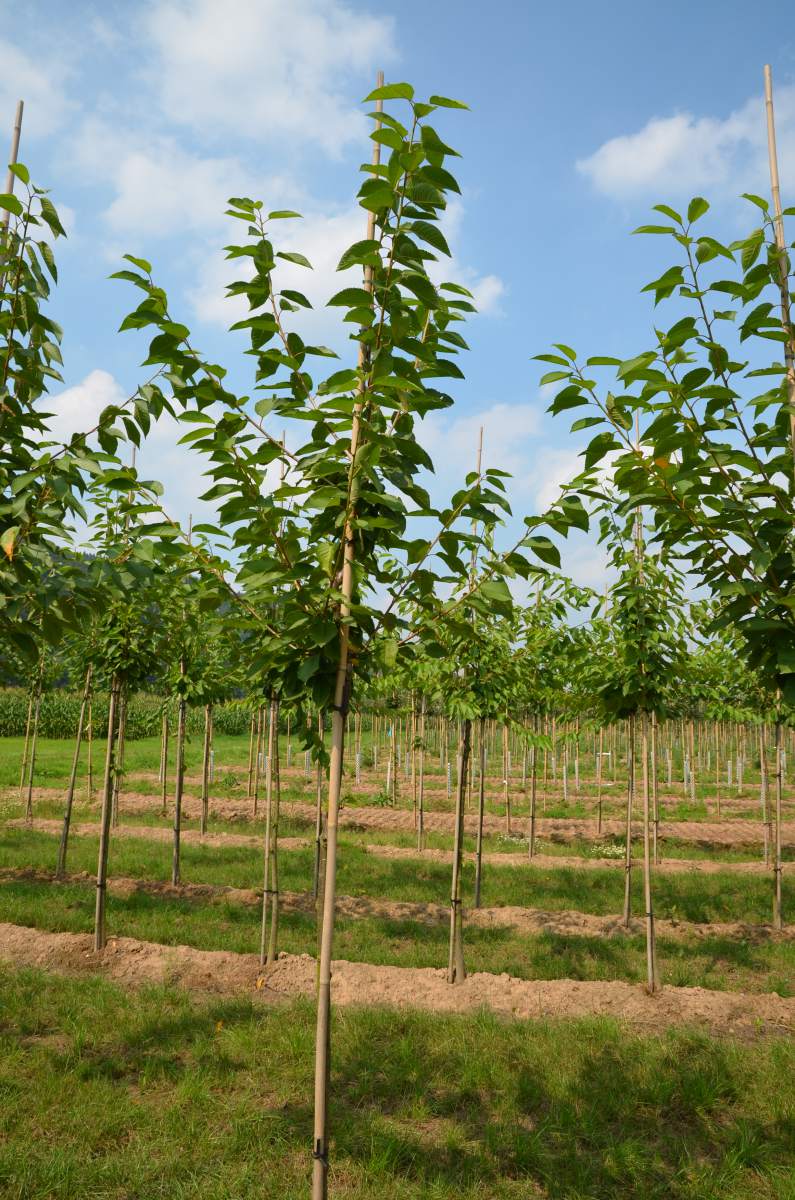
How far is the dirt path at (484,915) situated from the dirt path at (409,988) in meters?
2.28

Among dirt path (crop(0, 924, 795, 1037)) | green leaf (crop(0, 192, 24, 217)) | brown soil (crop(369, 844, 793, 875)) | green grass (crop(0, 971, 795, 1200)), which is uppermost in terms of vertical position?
green leaf (crop(0, 192, 24, 217))

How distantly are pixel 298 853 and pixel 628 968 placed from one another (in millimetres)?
7442

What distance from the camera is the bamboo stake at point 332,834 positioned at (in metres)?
2.80

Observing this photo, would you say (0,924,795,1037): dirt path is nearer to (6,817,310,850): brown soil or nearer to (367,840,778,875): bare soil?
(367,840,778,875): bare soil

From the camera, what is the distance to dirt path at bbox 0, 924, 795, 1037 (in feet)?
21.7

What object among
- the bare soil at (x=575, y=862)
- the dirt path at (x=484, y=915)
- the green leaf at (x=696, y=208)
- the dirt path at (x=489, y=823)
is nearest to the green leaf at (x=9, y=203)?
the green leaf at (x=696, y=208)

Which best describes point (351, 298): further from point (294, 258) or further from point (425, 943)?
point (425, 943)

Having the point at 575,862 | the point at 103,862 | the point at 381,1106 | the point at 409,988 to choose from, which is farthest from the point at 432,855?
the point at 381,1106

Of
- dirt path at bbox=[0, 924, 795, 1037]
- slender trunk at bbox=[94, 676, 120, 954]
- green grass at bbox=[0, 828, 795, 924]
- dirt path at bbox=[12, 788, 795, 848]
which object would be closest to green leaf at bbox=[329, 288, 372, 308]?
dirt path at bbox=[0, 924, 795, 1037]

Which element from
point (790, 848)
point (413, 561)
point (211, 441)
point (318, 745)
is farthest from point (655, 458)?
point (790, 848)

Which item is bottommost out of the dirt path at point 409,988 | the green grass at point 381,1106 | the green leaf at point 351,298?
the dirt path at point 409,988

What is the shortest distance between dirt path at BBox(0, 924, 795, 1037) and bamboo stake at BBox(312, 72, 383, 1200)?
157 inches

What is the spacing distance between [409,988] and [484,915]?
3255mm

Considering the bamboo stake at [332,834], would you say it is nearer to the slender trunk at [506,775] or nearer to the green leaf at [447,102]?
the green leaf at [447,102]
